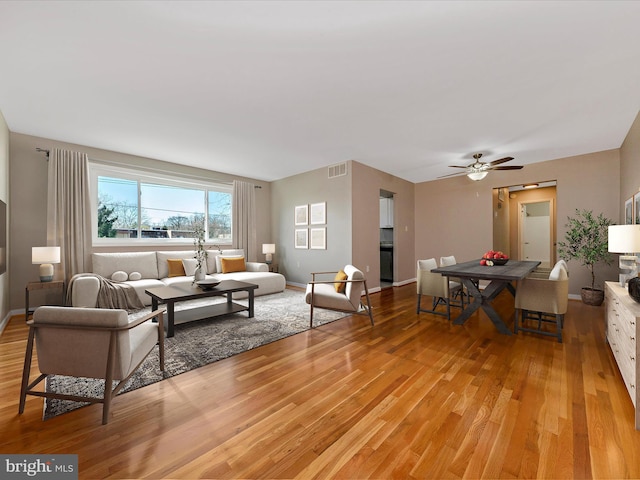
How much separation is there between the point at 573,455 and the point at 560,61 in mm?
2882

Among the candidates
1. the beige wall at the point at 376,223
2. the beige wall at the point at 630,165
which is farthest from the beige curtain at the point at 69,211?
the beige wall at the point at 630,165

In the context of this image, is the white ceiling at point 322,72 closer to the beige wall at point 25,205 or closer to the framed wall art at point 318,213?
the beige wall at point 25,205

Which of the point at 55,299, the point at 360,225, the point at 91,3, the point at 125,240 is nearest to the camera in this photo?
the point at 91,3

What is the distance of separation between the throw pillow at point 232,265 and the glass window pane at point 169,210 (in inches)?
42.3

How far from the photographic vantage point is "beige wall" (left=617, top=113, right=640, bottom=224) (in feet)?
11.1

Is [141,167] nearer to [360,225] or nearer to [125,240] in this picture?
[125,240]

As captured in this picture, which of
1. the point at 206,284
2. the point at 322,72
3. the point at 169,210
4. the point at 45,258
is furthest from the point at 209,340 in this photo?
the point at 169,210

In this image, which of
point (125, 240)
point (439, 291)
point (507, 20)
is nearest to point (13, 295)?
point (125, 240)

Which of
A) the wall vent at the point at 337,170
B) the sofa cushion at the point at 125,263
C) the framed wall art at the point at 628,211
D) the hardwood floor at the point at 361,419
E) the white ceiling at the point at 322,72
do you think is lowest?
the hardwood floor at the point at 361,419

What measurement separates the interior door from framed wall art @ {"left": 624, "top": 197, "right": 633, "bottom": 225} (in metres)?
3.34

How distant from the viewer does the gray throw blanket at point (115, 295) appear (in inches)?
152

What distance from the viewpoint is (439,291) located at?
3.85 m

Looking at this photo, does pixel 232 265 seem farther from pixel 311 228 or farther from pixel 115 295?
pixel 115 295

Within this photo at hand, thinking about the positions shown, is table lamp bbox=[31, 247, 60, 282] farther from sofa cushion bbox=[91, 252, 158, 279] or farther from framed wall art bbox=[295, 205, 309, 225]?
framed wall art bbox=[295, 205, 309, 225]
